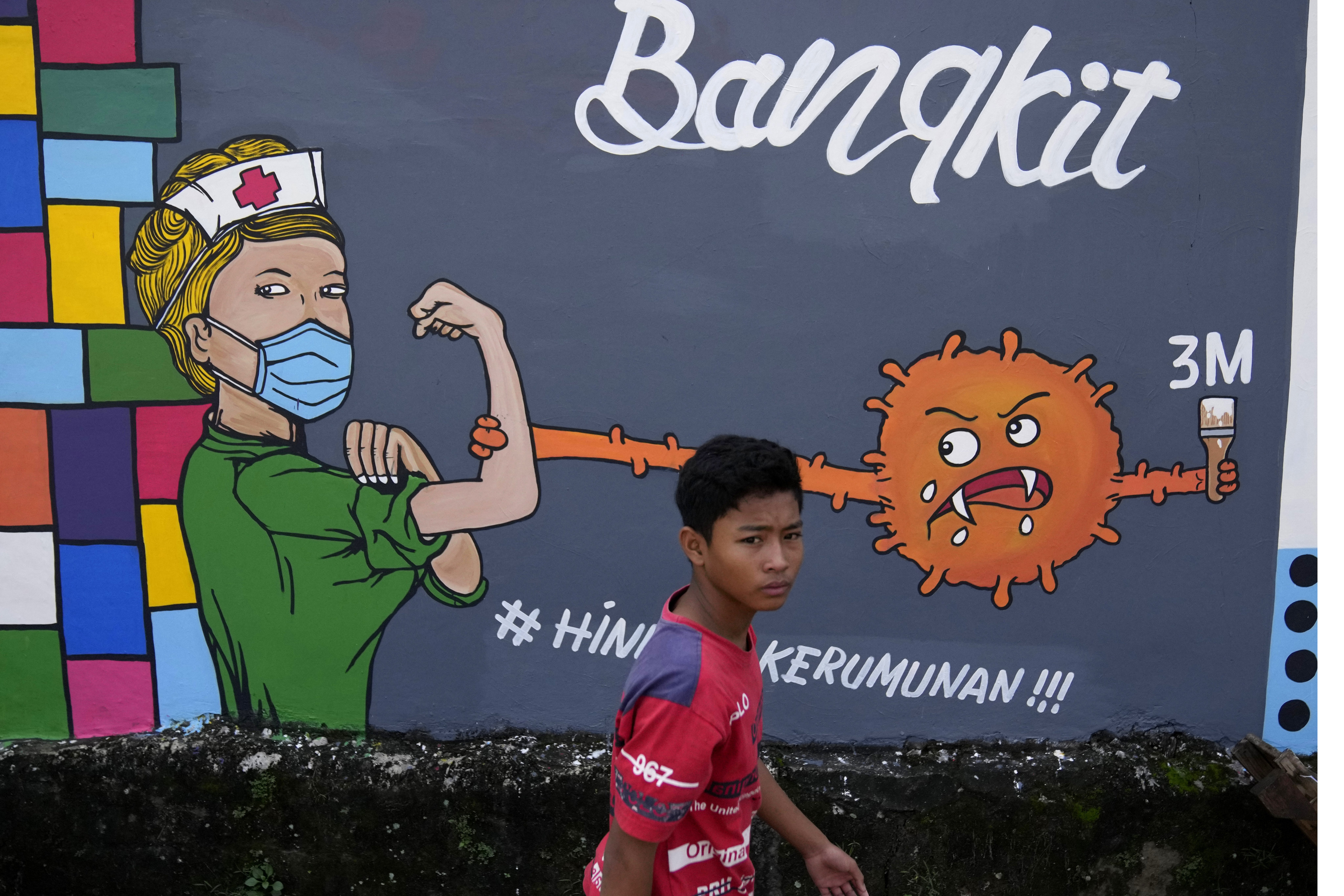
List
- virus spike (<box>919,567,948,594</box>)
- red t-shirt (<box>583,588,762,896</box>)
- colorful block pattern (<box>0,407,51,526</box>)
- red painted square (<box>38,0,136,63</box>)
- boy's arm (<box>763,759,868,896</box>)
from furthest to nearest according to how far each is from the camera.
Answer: virus spike (<box>919,567,948,594</box>) < colorful block pattern (<box>0,407,51,526</box>) < red painted square (<box>38,0,136,63</box>) < boy's arm (<box>763,759,868,896</box>) < red t-shirt (<box>583,588,762,896</box>)

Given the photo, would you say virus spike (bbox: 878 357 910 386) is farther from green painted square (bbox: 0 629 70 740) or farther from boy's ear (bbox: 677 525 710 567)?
green painted square (bbox: 0 629 70 740)

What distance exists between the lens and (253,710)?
3160mm

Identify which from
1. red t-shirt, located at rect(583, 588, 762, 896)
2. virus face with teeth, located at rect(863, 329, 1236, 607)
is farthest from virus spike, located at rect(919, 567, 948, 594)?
red t-shirt, located at rect(583, 588, 762, 896)

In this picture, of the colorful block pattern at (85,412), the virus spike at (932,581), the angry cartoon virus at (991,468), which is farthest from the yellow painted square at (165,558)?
the virus spike at (932,581)

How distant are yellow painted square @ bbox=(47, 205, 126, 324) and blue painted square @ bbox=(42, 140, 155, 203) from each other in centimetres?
5

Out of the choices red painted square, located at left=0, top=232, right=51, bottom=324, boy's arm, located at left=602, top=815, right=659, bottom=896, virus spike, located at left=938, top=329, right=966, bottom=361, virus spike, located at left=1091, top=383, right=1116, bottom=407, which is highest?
red painted square, located at left=0, top=232, right=51, bottom=324

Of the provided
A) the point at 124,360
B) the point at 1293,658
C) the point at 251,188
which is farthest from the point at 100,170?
the point at 1293,658

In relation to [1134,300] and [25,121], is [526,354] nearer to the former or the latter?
[25,121]

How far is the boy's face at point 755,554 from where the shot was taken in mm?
1625

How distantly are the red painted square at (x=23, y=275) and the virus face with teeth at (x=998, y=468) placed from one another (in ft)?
9.23

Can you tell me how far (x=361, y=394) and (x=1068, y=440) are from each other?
242 cm

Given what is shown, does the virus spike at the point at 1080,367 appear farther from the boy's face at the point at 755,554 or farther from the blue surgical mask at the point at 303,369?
the blue surgical mask at the point at 303,369

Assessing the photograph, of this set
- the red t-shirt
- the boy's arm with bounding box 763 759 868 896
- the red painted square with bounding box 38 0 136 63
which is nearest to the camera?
the red t-shirt

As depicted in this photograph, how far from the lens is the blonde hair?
3.01 meters
